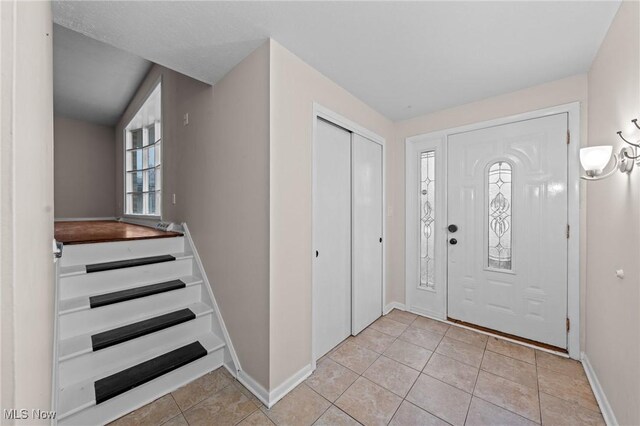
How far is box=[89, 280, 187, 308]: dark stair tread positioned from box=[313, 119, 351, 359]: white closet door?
4.17 ft

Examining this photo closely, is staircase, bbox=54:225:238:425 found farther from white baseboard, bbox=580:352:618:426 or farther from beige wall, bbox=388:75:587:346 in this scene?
white baseboard, bbox=580:352:618:426

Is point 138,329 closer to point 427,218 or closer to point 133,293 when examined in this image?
point 133,293

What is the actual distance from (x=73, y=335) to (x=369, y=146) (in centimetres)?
296

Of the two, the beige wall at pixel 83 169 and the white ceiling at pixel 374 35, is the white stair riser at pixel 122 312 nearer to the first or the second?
the white ceiling at pixel 374 35

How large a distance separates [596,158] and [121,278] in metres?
3.49

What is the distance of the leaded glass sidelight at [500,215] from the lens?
246cm

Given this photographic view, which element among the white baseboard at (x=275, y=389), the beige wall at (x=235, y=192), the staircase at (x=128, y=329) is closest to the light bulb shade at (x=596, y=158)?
the beige wall at (x=235, y=192)

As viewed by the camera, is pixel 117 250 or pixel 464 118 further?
pixel 464 118

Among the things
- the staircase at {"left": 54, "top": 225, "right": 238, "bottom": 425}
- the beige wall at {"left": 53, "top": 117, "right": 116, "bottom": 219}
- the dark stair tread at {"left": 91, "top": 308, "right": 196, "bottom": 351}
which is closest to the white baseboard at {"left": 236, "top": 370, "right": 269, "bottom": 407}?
the staircase at {"left": 54, "top": 225, "right": 238, "bottom": 425}

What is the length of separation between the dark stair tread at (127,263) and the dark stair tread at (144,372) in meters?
0.80

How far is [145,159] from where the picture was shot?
13.9 feet

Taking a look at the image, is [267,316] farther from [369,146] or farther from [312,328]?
[369,146]

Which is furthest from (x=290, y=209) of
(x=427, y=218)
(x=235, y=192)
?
(x=427, y=218)

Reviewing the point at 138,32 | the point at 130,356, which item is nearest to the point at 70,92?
the point at 138,32
